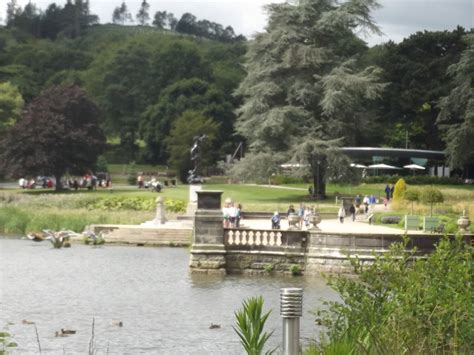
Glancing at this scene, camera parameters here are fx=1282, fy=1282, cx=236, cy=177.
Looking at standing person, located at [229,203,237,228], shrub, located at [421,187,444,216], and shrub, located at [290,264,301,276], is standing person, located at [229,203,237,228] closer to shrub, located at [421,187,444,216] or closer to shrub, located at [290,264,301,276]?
shrub, located at [290,264,301,276]

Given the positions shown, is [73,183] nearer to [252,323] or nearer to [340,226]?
[340,226]

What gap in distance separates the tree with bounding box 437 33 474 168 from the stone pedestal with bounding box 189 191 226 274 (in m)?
41.0

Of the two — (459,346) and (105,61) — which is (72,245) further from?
(105,61)

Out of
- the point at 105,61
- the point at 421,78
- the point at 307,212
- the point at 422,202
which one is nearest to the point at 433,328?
the point at 307,212

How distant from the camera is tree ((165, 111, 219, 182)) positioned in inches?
3816

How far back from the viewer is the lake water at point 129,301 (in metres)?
26.5

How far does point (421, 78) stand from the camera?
332ft

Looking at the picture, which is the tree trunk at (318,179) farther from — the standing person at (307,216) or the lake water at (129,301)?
the lake water at (129,301)

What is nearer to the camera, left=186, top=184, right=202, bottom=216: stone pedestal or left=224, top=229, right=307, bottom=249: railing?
left=224, top=229, right=307, bottom=249: railing

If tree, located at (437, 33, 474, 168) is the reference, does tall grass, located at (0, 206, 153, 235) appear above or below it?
below

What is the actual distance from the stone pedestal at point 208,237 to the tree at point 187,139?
56.5m

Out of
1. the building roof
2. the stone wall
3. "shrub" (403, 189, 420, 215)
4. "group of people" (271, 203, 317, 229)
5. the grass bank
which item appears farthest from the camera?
the building roof

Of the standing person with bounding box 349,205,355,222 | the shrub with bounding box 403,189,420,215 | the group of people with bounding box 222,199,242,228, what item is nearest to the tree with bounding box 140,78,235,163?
the shrub with bounding box 403,189,420,215

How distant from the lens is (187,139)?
327 ft
